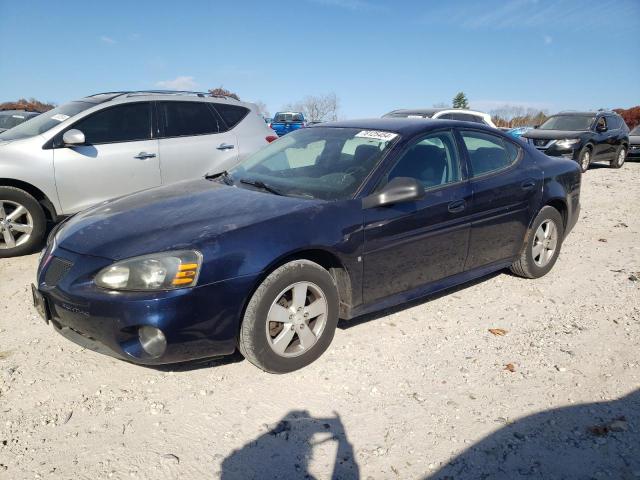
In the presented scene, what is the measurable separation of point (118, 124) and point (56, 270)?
3.19 m

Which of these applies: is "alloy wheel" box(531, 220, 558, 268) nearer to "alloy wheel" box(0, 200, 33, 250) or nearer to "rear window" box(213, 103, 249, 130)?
"rear window" box(213, 103, 249, 130)

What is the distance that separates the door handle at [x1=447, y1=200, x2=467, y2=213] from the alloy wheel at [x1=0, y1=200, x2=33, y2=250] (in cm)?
423

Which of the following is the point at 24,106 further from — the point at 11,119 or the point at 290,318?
the point at 290,318

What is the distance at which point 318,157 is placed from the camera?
12.5 feet

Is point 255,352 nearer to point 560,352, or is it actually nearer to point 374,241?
point 374,241

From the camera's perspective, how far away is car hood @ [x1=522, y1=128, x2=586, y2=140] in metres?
12.8

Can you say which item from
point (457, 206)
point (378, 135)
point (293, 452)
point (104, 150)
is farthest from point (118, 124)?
point (293, 452)

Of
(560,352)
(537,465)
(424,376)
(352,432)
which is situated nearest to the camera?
(537,465)

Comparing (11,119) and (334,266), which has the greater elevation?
(11,119)

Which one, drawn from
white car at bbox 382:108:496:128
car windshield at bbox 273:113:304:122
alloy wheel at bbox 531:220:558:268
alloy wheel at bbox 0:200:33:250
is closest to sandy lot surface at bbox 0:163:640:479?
alloy wheel at bbox 531:220:558:268

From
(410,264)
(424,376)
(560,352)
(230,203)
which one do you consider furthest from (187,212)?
(560,352)

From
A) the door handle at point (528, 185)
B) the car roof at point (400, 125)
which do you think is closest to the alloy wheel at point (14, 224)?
the car roof at point (400, 125)

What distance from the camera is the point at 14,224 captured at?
498 cm

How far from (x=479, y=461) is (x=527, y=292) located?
2.45 m
